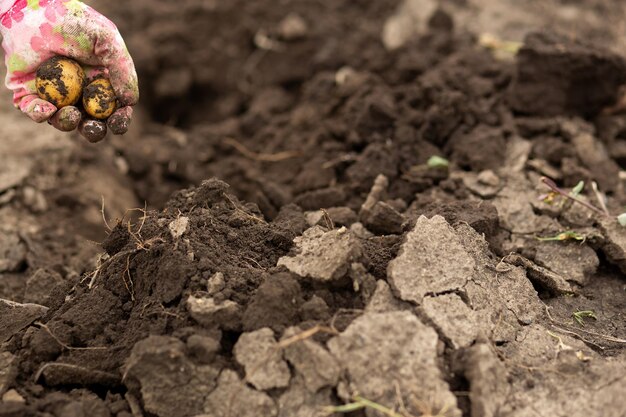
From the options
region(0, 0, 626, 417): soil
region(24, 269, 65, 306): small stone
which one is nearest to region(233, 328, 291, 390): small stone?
region(0, 0, 626, 417): soil

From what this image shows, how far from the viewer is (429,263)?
86.4 inches

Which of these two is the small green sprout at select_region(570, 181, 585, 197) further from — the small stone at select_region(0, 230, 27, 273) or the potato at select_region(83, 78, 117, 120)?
the small stone at select_region(0, 230, 27, 273)

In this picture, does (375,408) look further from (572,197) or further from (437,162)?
(437,162)

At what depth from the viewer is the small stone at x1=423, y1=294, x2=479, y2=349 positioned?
6.61 feet

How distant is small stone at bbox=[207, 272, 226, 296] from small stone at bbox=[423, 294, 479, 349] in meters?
0.65

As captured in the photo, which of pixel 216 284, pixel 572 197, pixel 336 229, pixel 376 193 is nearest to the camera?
pixel 216 284

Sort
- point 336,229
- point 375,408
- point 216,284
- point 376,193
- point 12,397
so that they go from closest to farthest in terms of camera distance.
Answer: point 375,408 → point 12,397 → point 216,284 → point 336,229 → point 376,193

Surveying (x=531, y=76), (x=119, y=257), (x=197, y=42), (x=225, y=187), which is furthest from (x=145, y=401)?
(x=197, y=42)

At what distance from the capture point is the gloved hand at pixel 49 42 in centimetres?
222

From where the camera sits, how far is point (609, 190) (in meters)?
2.99

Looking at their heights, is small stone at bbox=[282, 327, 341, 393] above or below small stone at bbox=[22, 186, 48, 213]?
above

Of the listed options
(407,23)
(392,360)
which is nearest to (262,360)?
(392,360)

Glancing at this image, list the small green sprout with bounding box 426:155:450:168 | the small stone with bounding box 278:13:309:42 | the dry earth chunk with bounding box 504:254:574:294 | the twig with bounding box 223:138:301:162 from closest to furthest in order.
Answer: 1. the dry earth chunk with bounding box 504:254:574:294
2. the small green sprout with bounding box 426:155:450:168
3. the twig with bounding box 223:138:301:162
4. the small stone with bounding box 278:13:309:42

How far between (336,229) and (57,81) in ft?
3.55
